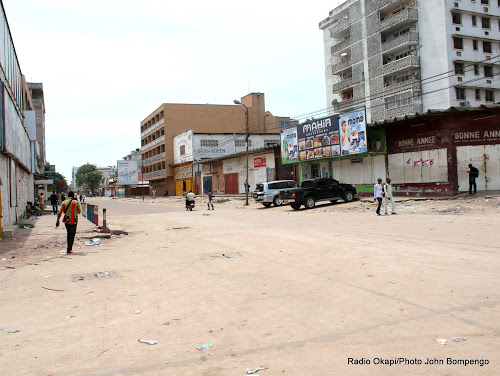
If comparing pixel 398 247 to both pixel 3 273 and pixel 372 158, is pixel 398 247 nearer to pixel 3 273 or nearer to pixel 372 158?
pixel 3 273

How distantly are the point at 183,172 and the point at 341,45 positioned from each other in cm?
3178

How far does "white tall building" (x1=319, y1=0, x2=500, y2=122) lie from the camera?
4312 centimetres

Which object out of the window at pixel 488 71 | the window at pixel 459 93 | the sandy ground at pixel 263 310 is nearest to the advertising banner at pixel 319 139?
the window at pixel 459 93

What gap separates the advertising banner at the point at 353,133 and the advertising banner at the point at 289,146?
6.01 meters

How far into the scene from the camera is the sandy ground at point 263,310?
3793mm

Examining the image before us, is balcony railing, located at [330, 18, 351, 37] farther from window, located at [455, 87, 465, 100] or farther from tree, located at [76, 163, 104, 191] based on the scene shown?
tree, located at [76, 163, 104, 191]

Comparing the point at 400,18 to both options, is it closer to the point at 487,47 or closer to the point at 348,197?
the point at 487,47

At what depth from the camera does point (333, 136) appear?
102ft

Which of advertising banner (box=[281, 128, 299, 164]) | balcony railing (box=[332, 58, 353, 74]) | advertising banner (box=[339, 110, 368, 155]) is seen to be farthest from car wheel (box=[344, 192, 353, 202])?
balcony railing (box=[332, 58, 353, 74])

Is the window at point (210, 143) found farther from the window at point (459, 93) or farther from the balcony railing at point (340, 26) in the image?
the window at point (459, 93)

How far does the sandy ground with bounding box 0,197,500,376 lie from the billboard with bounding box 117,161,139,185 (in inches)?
3562

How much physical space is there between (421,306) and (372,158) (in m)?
25.5

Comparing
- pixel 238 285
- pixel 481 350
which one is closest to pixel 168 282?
pixel 238 285

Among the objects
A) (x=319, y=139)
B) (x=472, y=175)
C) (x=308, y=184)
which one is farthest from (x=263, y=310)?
(x=319, y=139)
